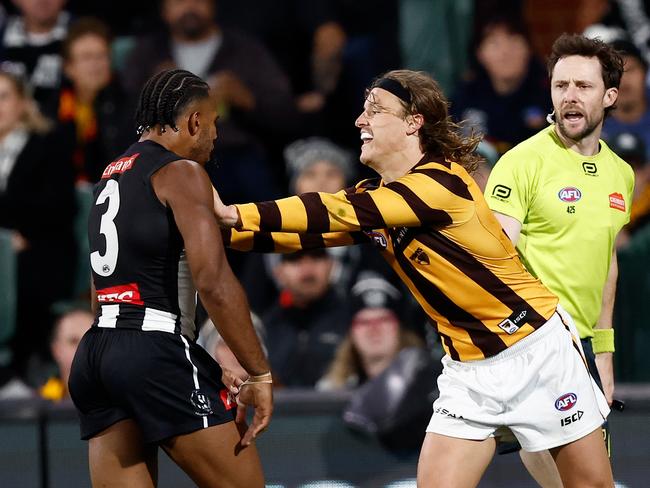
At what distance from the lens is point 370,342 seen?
24.0ft

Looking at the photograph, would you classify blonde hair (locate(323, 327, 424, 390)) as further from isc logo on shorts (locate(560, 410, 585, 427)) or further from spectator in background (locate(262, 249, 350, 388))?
isc logo on shorts (locate(560, 410, 585, 427))

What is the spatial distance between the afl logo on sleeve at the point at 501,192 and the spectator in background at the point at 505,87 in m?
3.55

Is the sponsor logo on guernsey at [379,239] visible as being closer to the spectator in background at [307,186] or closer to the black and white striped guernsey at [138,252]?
the black and white striped guernsey at [138,252]

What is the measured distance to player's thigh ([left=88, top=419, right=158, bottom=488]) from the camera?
425 cm

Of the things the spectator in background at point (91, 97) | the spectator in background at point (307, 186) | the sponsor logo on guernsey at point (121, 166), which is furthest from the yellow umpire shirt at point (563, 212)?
the spectator in background at point (91, 97)

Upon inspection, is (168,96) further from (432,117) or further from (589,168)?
(589,168)

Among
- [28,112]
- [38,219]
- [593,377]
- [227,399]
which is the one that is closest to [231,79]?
[28,112]

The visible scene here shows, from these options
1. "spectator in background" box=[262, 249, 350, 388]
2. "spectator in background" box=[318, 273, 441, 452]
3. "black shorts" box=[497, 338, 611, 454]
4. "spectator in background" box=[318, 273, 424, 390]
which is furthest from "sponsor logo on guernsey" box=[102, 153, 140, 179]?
"spectator in background" box=[262, 249, 350, 388]

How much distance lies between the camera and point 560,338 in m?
4.49

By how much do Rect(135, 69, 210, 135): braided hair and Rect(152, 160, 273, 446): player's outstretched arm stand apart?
0.76ft

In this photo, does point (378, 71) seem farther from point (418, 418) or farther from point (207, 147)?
point (207, 147)

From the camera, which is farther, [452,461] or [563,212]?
[563,212]

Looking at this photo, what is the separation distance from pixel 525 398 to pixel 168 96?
1648 mm

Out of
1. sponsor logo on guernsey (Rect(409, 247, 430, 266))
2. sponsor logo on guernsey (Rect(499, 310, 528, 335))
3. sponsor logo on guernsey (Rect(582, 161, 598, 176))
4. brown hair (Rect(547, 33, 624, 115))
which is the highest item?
brown hair (Rect(547, 33, 624, 115))
